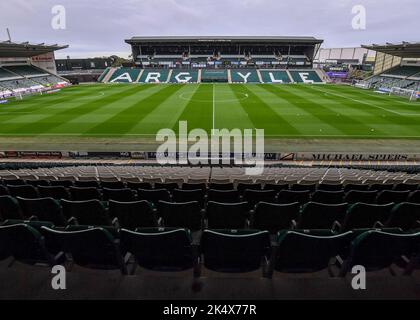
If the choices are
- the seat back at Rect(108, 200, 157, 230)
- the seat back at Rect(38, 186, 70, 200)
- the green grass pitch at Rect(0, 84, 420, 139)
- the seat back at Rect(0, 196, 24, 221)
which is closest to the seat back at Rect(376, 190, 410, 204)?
the seat back at Rect(108, 200, 157, 230)

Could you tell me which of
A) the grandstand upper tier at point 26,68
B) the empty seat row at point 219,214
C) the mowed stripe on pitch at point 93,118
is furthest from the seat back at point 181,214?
the grandstand upper tier at point 26,68

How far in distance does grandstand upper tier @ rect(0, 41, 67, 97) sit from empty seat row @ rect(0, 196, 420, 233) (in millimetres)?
49982

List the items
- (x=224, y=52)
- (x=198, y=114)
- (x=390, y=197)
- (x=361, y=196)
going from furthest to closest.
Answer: (x=224, y=52)
(x=198, y=114)
(x=361, y=196)
(x=390, y=197)

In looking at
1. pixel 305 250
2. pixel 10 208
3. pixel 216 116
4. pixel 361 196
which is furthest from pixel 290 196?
→ pixel 216 116

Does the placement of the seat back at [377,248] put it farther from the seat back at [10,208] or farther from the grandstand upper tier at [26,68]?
the grandstand upper tier at [26,68]

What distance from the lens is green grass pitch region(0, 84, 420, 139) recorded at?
2505cm

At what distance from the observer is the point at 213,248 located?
3520mm

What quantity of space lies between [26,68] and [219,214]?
78.6m

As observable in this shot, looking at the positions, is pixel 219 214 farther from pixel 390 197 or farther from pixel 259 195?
pixel 390 197

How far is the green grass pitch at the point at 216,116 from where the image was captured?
25047 millimetres

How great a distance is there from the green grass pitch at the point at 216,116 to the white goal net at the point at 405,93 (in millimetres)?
3611

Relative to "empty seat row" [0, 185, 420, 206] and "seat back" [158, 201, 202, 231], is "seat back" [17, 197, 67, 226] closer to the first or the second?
"empty seat row" [0, 185, 420, 206]
